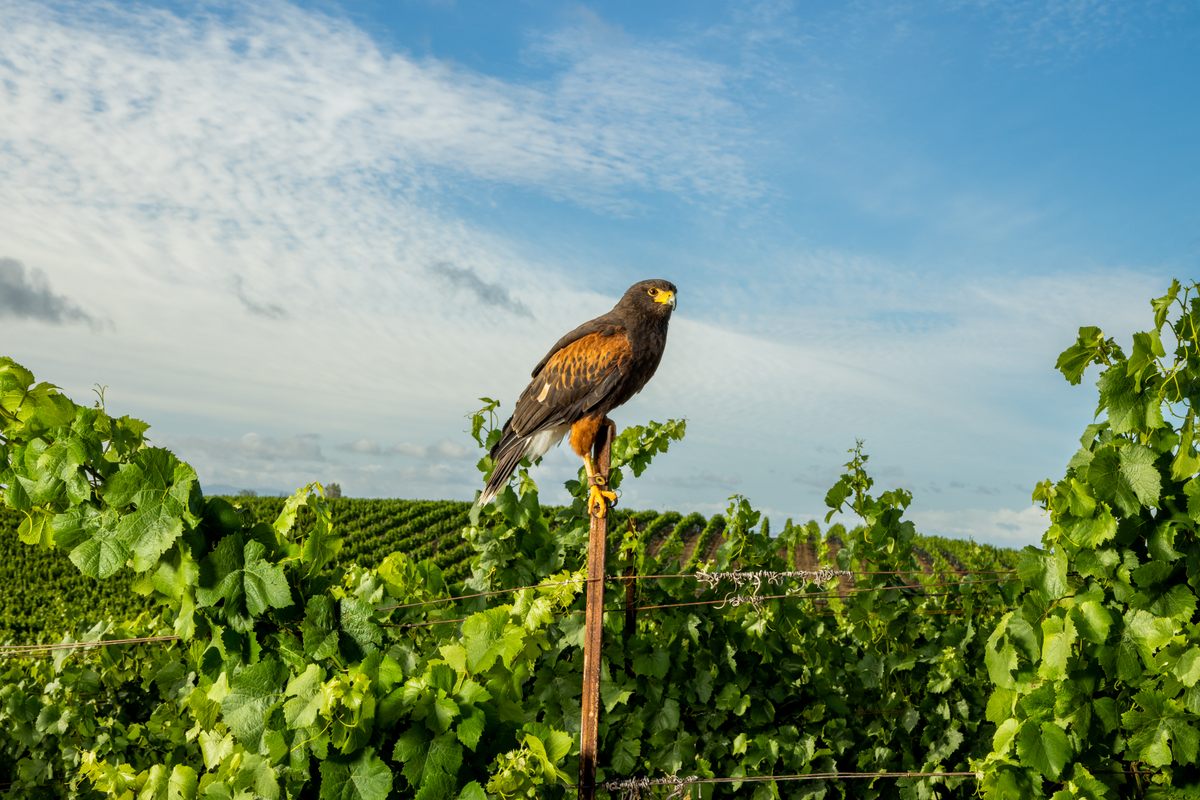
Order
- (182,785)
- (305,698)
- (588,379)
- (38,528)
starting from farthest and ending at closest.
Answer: (588,379), (182,785), (38,528), (305,698)

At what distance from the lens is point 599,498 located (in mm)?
4023

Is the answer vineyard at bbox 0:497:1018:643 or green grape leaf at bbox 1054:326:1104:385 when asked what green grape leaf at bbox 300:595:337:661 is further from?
vineyard at bbox 0:497:1018:643

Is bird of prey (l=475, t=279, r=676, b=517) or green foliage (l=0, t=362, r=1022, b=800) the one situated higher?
bird of prey (l=475, t=279, r=676, b=517)

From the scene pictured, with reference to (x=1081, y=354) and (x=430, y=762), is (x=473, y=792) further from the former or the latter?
(x=1081, y=354)

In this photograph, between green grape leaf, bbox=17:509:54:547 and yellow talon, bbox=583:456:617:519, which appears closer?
green grape leaf, bbox=17:509:54:547

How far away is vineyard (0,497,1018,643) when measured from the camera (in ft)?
57.8

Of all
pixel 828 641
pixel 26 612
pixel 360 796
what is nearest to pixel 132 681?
pixel 360 796

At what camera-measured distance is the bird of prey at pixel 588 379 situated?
488 centimetres

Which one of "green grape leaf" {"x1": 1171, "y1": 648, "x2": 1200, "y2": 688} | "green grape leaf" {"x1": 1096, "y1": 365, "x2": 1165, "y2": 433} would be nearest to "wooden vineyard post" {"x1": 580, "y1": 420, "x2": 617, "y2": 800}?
"green grape leaf" {"x1": 1096, "y1": 365, "x2": 1165, "y2": 433}

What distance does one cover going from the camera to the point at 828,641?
5527 mm

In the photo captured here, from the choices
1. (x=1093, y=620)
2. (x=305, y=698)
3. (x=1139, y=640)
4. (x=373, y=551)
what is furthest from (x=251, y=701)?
(x=373, y=551)

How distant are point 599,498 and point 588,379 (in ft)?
3.43

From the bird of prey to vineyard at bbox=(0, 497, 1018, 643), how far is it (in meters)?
9.47

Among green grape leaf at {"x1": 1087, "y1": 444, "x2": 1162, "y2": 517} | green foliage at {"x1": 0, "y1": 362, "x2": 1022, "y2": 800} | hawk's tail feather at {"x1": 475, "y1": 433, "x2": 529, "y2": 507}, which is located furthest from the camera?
hawk's tail feather at {"x1": 475, "y1": 433, "x2": 529, "y2": 507}
